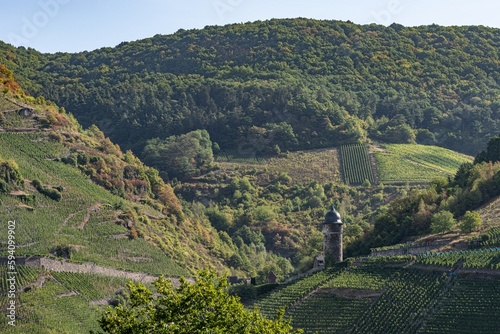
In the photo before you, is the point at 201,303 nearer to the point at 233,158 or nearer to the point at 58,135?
the point at 58,135

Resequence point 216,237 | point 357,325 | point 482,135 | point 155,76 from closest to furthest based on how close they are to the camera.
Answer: point 357,325
point 216,237
point 482,135
point 155,76

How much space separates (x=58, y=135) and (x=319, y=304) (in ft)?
112

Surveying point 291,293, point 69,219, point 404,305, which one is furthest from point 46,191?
point 404,305

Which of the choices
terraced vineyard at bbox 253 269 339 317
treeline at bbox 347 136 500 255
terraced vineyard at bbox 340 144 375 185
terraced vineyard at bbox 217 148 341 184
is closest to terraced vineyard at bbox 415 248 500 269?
terraced vineyard at bbox 253 269 339 317

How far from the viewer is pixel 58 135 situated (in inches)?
3802

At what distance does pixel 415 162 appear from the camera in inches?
4894

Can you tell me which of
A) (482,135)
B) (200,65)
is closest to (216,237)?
(482,135)

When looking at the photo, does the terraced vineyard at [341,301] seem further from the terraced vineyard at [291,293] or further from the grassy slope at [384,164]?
the grassy slope at [384,164]

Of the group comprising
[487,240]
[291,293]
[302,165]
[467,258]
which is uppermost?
[302,165]

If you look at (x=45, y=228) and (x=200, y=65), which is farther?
(x=200, y=65)

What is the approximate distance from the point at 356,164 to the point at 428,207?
40.3 metres

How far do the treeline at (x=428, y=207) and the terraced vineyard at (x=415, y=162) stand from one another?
2826 cm

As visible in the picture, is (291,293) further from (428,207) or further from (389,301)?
(428,207)

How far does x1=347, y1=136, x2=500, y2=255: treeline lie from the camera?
8350cm
